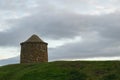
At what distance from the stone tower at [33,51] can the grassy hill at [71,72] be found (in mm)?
10984

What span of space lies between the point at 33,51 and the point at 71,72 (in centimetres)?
1755

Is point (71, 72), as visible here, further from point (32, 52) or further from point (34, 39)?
point (34, 39)

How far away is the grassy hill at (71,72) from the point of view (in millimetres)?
35594

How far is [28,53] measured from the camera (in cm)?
5356

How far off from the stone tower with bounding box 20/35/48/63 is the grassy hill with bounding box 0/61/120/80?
10984 mm

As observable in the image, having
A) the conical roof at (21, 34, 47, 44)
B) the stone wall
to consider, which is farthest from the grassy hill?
the conical roof at (21, 34, 47, 44)

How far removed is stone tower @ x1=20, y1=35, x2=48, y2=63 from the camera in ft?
176

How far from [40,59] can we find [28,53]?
2.03 meters

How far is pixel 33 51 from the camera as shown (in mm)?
53594

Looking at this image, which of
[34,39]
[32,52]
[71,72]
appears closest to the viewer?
[71,72]

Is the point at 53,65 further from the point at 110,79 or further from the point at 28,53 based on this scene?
the point at 28,53

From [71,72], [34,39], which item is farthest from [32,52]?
[71,72]

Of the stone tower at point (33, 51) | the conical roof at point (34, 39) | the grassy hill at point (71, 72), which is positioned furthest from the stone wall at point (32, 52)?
the grassy hill at point (71, 72)

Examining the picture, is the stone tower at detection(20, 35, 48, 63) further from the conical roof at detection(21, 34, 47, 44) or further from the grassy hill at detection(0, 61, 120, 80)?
the grassy hill at detection(0, 61, 120, 80)
